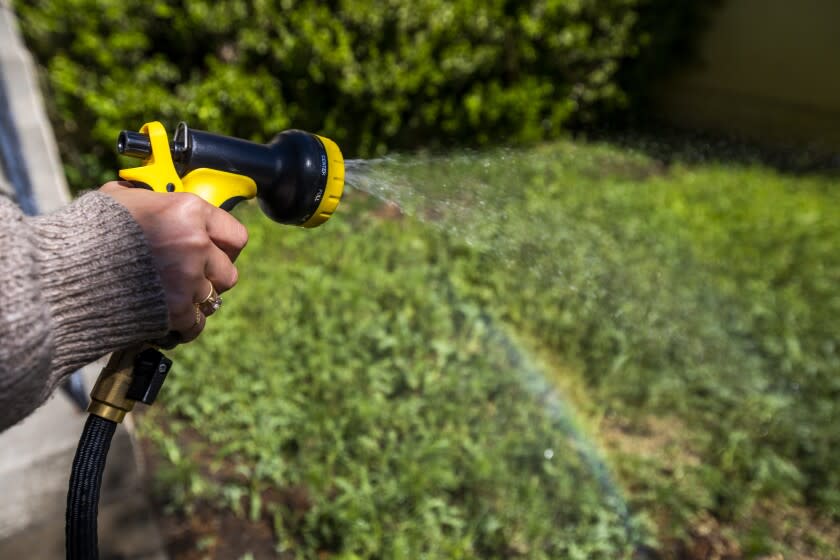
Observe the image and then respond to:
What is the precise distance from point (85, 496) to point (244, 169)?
620mm

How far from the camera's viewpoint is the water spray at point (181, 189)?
1.19 metres

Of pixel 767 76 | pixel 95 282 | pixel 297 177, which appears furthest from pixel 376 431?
pixel 767 76

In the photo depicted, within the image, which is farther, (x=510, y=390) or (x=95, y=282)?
(x=510, y=390)

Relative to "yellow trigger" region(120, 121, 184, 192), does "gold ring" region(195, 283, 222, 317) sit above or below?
below

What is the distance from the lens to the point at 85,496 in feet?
3.89

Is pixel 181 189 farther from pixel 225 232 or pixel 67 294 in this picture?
pixel 67 294

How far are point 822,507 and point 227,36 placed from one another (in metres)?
4.18

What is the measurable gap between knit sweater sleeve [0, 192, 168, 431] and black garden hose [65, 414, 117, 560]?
0.49ft

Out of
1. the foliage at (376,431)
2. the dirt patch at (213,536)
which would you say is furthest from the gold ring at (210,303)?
the dirt patch at (213,536)

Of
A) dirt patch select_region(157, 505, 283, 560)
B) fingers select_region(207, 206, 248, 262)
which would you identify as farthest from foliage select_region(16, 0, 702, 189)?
fingers select_region(207, 206, 248, 262)

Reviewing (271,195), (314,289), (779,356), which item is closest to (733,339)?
(779,356)

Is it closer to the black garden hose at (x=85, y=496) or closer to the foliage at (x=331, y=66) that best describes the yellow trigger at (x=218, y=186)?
the black garden hose at (x=85, y=496)

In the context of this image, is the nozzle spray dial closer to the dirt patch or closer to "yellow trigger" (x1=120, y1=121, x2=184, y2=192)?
"yellow trigger" (x1=120, y1=121, x2=184, y2=192)

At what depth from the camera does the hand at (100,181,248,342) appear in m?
1.14
